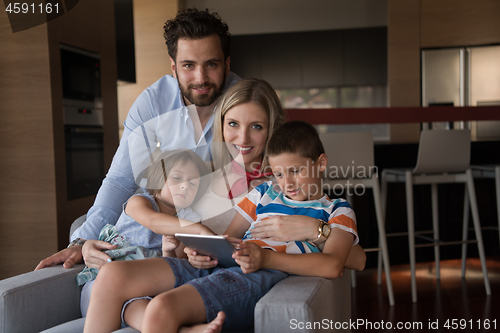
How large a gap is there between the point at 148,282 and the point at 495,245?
340 centimetres

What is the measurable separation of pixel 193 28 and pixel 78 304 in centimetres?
107

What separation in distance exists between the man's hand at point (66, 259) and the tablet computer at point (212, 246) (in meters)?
0.50

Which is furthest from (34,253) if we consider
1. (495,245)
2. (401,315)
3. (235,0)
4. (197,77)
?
(235,0)

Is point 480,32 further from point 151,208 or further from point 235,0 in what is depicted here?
point 151,208

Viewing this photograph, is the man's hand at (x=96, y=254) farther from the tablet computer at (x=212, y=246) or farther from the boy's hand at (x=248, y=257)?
the boy's hand at (x=248, y=257)

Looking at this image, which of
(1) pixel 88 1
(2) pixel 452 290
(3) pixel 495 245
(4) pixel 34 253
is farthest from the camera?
(3) pixel 495 245

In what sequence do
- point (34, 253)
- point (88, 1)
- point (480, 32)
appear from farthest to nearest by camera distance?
1. point (480, 32)
2. point (88, 1)
3. point (34, 253)

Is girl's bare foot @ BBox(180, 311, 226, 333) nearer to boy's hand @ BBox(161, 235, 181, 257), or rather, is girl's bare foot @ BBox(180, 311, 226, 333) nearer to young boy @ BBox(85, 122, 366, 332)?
young boy @ BBox(85, 122, 366, 332)

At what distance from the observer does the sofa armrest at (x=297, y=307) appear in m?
0.93

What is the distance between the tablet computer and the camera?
3.27ft

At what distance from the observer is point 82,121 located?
9.70 feet

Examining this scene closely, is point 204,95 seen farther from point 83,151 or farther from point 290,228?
point 83,151

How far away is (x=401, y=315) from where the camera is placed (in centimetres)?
243

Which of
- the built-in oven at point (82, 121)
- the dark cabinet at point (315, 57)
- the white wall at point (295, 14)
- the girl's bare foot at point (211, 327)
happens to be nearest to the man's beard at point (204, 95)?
the girl's bare foot at point (211, 327)
